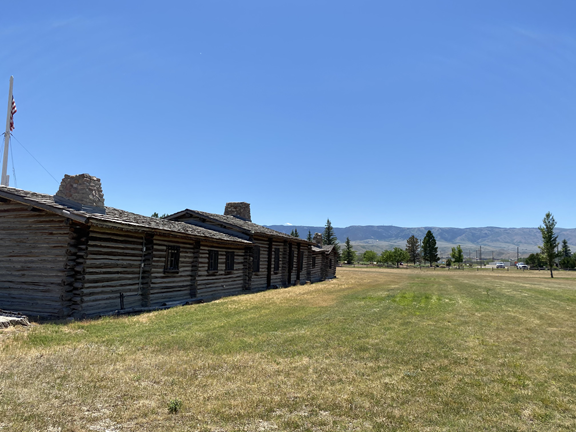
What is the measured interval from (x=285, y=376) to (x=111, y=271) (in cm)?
1041

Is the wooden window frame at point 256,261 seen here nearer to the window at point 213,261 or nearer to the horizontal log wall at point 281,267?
the horizontal log wall at point 281,267

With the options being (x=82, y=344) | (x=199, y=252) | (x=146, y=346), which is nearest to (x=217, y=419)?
(x=146, y=346)

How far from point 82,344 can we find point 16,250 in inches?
293

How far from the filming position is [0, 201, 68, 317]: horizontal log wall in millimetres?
12938

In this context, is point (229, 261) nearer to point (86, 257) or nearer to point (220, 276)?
point (220, 276)

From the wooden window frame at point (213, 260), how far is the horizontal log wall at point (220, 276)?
20cm

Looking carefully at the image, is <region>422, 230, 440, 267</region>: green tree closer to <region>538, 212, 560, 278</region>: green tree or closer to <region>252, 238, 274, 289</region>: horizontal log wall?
<region>538, 212, 560, 278</region>: green tree

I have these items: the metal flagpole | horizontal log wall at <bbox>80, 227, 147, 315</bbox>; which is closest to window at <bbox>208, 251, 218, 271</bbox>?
horizontal log wall at <bbox>80, 227, 147, 315</bbox>

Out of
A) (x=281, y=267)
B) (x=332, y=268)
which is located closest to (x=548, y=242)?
(x=332, y=268)

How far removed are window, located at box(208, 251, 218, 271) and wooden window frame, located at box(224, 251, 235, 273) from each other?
1.26 meters

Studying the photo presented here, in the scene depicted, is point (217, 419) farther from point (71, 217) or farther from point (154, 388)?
point (71, 217)

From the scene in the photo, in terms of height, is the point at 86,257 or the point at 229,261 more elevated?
the point at 86,257

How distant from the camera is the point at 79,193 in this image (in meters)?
14.9

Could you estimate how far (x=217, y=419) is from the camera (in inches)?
200
